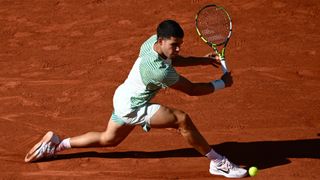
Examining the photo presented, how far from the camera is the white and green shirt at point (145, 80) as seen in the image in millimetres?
5852

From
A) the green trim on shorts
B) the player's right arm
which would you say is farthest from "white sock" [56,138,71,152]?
the player's right arm

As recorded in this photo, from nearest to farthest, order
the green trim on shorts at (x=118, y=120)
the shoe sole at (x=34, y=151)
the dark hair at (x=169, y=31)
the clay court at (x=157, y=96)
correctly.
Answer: the dark hair at (x=169, y=31)
the green trim on shorts at (x=118, y=120)
the shoe sole at (x=34, y=151)
the clay court at (x=157, y=96)

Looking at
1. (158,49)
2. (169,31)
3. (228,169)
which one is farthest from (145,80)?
(228,169)

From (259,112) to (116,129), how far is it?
2178 mm

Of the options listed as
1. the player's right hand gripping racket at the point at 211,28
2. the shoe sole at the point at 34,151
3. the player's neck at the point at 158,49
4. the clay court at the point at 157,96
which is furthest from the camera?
the player's right hand gripping racket at the point at 211,28

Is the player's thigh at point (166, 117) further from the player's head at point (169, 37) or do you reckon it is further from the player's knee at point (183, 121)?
the player's head at point (169, 37)

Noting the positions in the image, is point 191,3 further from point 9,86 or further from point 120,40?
point 9,86

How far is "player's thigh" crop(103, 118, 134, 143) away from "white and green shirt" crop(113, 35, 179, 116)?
164mm

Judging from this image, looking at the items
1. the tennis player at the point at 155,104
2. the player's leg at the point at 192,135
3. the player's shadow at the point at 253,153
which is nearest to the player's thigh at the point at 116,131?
the tennis player at the point at 155,104

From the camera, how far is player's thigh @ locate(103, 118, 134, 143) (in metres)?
6.36

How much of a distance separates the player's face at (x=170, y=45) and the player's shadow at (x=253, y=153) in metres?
1.43

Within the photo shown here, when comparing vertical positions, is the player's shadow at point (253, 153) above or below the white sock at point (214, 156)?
below

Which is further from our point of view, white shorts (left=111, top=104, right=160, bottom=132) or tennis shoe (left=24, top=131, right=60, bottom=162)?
tennis shoe (left=24, top=131, right=60, bottom=162)

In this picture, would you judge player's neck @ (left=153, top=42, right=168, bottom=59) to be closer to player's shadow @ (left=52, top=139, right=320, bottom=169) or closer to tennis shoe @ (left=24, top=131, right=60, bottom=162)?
A: player's shadow @ (left=52, top=139, right=320, bottom=169)
